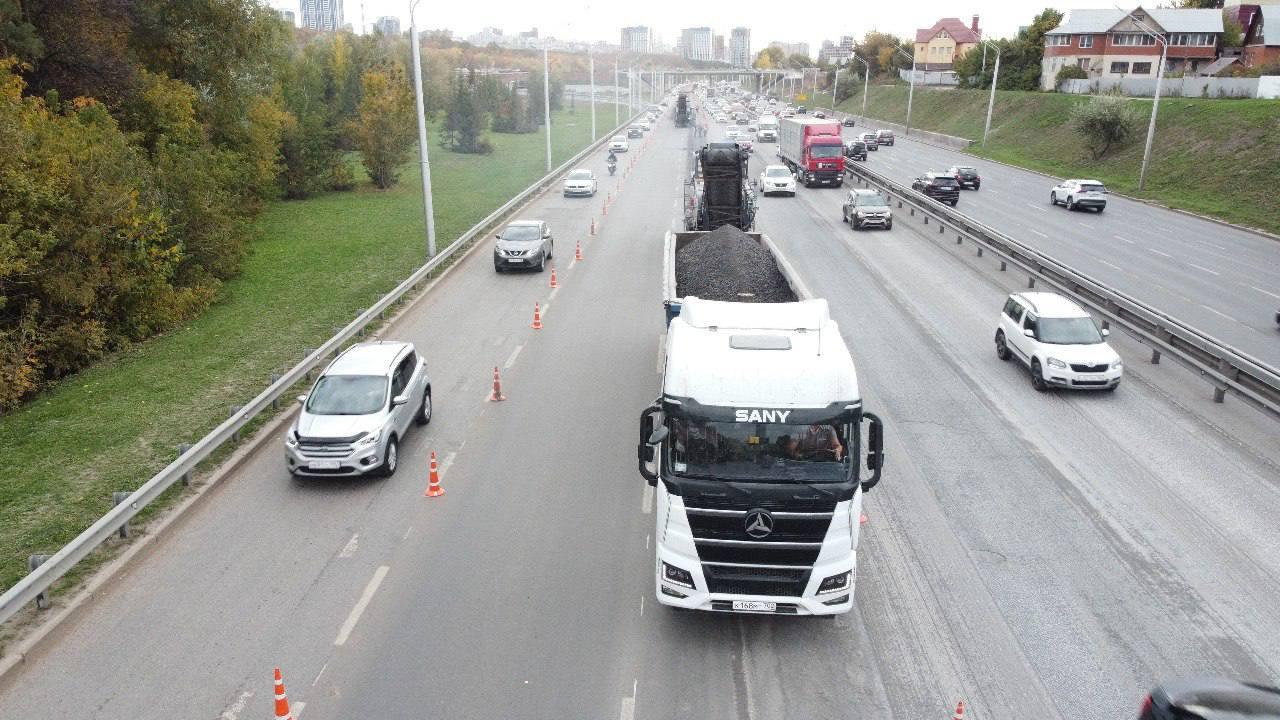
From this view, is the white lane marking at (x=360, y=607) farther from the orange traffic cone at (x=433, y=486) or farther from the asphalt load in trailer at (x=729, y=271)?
the asphalt load in trailer at (x=729, y=271)

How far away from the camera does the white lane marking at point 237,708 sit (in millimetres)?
8578

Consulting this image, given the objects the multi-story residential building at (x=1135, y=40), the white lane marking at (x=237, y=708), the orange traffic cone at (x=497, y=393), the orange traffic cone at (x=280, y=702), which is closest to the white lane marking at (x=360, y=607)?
the white lane marking at (x=237, y=708)

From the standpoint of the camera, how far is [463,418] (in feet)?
54.5

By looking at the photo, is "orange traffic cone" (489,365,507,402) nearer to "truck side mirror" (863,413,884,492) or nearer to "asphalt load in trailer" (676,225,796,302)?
"asphalt load in trailer" (676,225,796,302)

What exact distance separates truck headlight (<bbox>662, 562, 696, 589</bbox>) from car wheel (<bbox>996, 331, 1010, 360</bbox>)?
13.2 m

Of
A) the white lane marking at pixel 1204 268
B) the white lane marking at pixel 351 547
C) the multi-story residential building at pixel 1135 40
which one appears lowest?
the white lane marking at pixel 1204 268

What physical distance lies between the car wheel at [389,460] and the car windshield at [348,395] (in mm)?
584

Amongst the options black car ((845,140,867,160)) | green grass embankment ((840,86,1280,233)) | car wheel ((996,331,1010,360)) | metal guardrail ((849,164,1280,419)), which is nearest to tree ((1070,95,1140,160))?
green grass embankment ((840,86,1280,233))

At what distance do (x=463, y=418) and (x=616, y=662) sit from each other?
318 inches

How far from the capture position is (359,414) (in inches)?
555

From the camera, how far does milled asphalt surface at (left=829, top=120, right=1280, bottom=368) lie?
79.8 feet

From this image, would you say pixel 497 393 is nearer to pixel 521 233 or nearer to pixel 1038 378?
pixel 1038 378

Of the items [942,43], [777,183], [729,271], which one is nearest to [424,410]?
[729,271]

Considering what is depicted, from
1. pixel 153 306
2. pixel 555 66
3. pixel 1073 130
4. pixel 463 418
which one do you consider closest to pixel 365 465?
pixel 463 418
